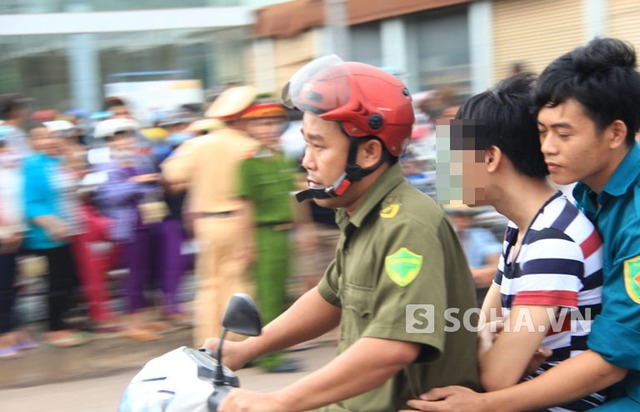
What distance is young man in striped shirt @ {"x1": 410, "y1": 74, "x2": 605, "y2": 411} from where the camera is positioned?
80.5 inches

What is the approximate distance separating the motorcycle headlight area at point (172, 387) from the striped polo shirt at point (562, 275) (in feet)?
2.70

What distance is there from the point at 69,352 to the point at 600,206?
5078 millimetres

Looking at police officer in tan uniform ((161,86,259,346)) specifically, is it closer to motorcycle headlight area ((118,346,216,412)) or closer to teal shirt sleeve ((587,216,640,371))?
motorcycle headlight area ((118,346,216,412))

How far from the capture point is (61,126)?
6859 millimetres

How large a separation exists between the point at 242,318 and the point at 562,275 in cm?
82

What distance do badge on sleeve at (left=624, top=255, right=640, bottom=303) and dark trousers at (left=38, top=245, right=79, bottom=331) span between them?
5.04 meters

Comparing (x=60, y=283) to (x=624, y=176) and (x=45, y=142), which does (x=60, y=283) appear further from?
(x=624, y=176)

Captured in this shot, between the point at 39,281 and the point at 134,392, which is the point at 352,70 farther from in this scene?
the point at 39,281

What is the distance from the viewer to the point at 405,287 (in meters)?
1.95

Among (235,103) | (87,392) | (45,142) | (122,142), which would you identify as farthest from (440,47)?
(87,392)

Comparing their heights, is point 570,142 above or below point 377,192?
above

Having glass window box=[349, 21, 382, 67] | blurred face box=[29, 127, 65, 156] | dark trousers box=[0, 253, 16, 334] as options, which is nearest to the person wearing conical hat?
blurred face box=[29, 127, 65, 156]

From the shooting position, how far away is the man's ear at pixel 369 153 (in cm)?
212

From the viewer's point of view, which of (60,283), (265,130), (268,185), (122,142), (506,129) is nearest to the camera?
(506,129)
